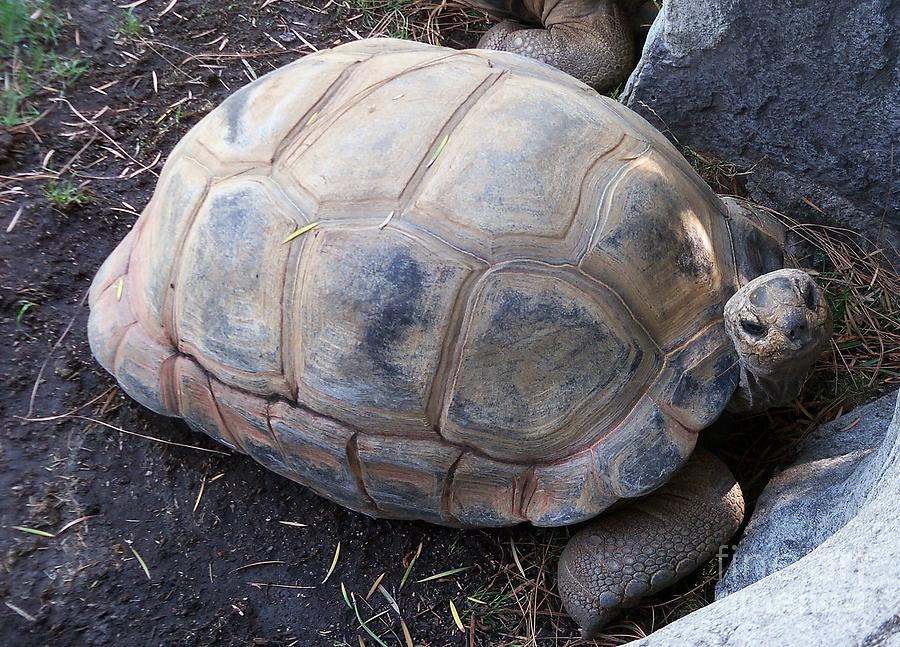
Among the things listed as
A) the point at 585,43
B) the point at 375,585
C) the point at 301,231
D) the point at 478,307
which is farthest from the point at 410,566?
the point at 585,43

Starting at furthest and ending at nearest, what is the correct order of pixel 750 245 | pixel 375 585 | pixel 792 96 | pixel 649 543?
pixel 792 96 < pixel 375 585 < pixel 750 245 < pixel 649 543

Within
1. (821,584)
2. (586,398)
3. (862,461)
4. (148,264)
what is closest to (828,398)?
(862,461)

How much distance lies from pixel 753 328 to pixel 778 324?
2.4 inches

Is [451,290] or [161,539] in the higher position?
[451,290]

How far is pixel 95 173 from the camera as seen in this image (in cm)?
333

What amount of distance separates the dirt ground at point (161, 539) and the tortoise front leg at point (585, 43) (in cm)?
193

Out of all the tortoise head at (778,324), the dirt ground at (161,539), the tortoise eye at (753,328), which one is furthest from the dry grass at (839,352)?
the tortoise eye at (753,328)

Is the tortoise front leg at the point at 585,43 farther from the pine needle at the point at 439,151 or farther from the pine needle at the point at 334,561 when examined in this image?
the pine needle at the point at 334,561

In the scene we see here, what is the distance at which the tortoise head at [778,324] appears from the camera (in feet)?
6.78

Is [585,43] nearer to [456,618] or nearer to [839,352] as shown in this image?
[839,352]

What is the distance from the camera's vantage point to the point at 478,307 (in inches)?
83.7

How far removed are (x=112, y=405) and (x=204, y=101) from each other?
1.45m

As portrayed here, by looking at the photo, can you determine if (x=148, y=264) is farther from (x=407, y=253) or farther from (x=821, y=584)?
(x=821, y=584)

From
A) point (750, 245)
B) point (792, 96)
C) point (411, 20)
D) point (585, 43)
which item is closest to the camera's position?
point (750, 245)
